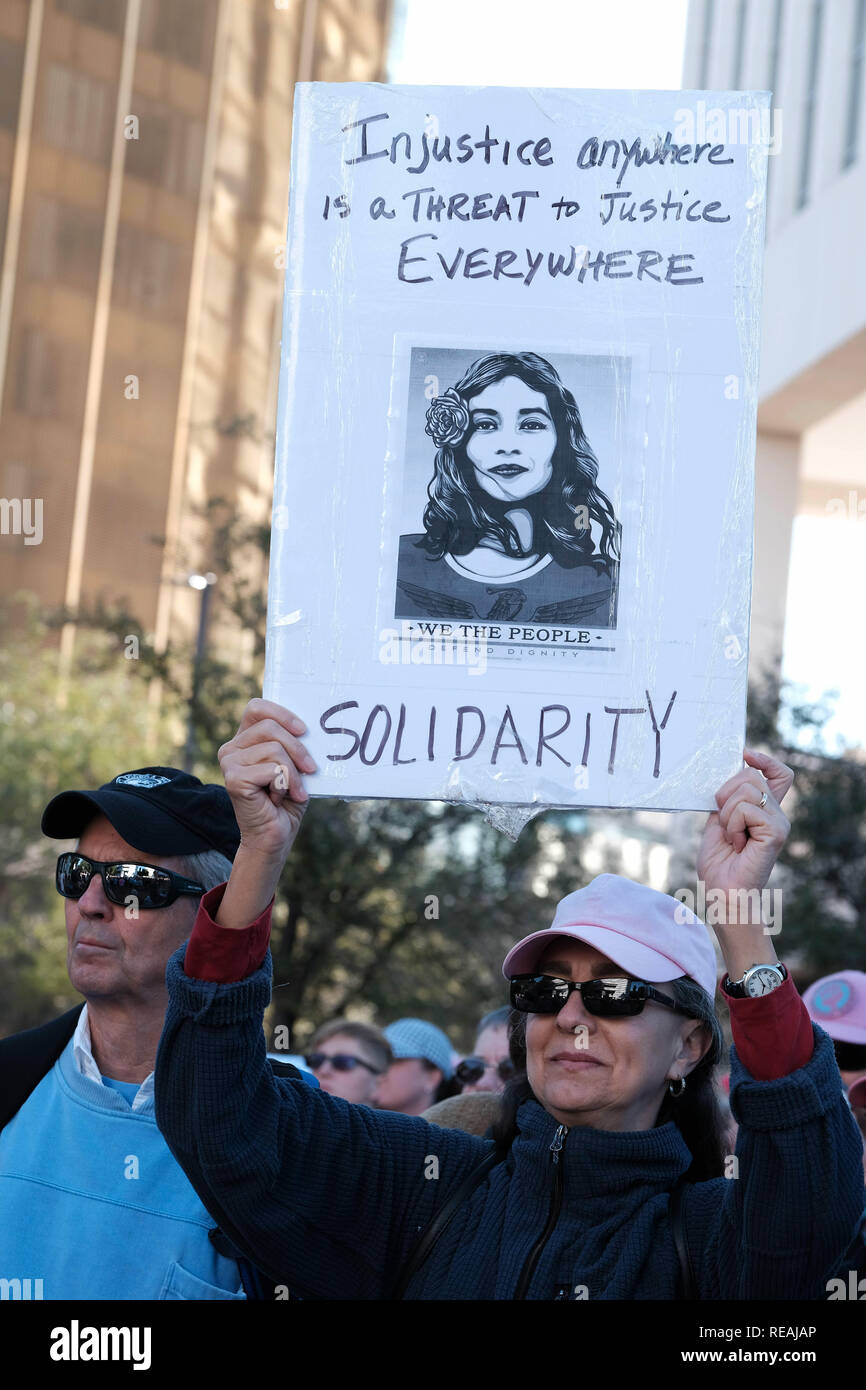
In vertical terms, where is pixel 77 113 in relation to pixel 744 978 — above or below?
above

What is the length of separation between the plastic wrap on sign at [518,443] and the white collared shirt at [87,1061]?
0.73 metres

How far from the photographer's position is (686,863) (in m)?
17.0

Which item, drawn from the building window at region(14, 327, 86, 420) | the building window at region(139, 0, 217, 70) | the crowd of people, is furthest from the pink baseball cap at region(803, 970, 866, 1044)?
the building window at region(139, 0, 217, 70)

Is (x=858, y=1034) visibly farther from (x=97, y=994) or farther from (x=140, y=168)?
(x=140, y=168)

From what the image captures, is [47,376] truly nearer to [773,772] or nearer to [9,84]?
[9,84]

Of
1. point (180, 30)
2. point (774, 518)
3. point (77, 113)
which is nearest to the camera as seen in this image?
point (774, 518)

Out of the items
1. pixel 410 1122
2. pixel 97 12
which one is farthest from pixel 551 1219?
pixel 97 12

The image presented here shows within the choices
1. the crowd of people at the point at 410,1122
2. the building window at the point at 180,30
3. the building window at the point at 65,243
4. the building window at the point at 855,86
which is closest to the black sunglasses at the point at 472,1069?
the crowd of people at the point at 410,1122

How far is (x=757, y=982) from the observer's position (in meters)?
2.24

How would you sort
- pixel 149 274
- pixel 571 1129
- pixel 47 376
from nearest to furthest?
pixel 571 1129 → pixel 47 376 → pixel 149 274

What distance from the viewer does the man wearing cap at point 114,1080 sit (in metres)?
2.59

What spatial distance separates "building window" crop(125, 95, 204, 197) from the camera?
3806 centimetres

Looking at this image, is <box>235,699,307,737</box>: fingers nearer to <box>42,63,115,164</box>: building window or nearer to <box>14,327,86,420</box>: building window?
<box>14,327,86,420</box>: building window

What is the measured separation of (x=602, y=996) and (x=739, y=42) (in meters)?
24.7
